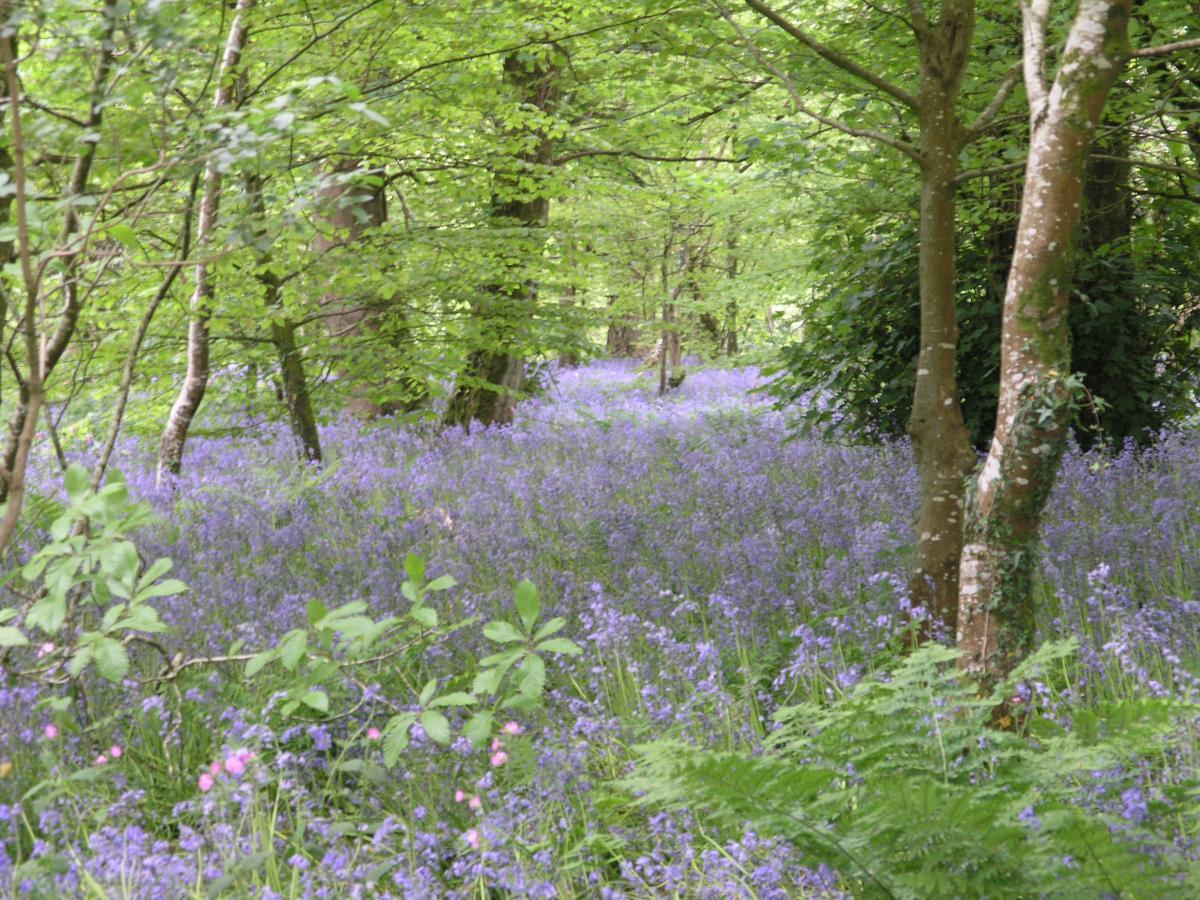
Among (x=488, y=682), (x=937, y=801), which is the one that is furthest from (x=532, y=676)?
(x=937, y=801)

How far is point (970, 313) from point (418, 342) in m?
4.86

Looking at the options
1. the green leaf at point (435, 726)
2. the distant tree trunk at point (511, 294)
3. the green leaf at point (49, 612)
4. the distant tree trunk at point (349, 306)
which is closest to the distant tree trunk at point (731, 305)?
the distant tree trunk at point (511, 294)

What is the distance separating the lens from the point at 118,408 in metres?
3.90

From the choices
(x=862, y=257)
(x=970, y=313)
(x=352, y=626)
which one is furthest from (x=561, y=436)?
(x=352, y=626)

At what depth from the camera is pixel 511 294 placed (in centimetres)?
1124

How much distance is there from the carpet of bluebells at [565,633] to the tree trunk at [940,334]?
24 centimetres

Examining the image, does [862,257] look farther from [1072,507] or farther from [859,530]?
[859,530]

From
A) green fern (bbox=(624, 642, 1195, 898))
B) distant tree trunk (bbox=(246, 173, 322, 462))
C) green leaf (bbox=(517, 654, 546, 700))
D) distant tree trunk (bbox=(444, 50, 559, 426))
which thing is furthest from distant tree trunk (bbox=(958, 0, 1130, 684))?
distant tree trunk (bbox=(246, 173, 322, 462))

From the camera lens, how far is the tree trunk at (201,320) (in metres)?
4.78

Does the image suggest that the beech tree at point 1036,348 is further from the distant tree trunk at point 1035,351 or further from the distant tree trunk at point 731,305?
the distant tree trunk at point 731,305

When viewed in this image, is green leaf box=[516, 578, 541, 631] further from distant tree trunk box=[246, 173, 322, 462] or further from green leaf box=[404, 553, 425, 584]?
distant tree trunk box=[246, 173, 322, 462]

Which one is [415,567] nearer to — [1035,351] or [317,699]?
[317,699]

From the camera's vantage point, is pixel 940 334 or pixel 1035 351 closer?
pixel 1035 351

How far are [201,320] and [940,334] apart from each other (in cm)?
582
